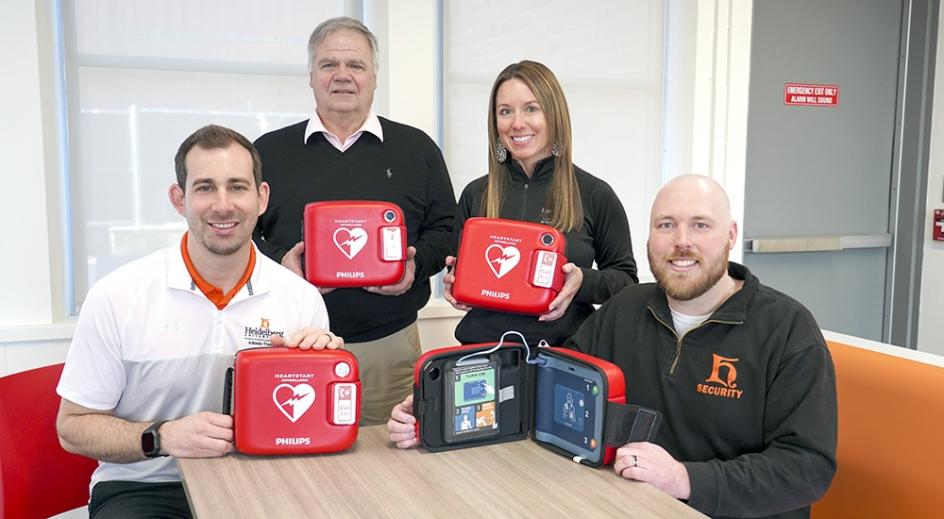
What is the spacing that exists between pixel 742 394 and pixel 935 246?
3.76 m

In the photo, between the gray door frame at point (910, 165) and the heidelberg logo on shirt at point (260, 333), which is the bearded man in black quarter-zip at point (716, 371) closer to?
the heidelberg logo on shirt at point (260, 333)

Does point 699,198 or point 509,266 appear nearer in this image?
point 699,198

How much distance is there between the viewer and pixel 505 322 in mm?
2373

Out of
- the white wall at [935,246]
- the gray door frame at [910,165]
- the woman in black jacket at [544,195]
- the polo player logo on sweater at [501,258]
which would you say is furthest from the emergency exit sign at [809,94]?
the polo player logo on sweater at [501,258]

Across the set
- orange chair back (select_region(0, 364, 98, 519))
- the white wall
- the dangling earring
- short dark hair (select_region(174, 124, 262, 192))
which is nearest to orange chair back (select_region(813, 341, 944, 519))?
the dangling earring

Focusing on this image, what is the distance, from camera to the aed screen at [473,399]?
1816 mm

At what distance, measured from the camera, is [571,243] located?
7.84 ft

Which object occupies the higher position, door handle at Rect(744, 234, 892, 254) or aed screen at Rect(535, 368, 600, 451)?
door handle at Rect(744, 234, 892, 254)

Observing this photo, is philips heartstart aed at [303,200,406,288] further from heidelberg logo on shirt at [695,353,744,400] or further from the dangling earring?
heidelberg logo on shirt at [695,353,744,400]

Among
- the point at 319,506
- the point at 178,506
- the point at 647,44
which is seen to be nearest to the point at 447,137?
the point at 647,44

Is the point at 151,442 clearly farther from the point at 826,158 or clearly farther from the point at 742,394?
the point at 826,158

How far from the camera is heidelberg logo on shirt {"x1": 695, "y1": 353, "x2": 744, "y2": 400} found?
71.5 inches

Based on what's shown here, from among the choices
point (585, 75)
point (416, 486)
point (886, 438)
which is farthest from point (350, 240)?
point (585, 75)

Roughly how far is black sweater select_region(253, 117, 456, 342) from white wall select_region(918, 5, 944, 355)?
346 cm
